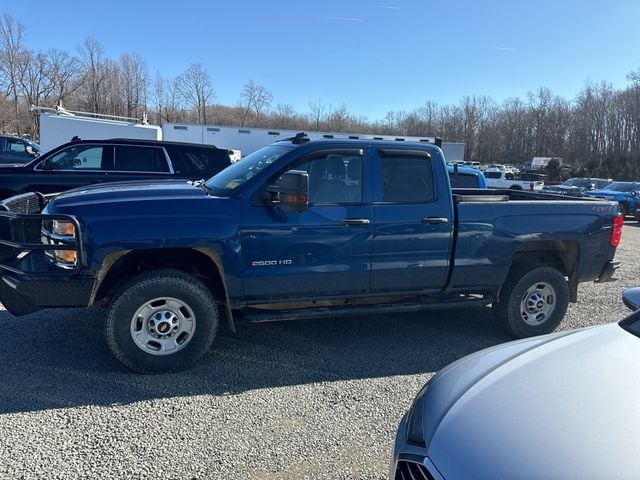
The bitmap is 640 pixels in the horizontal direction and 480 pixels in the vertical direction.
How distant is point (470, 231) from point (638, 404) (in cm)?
297

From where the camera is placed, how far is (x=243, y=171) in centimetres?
459

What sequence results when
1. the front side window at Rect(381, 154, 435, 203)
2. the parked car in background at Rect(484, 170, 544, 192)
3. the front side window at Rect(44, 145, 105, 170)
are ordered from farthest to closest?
the parked car in background at Rect(484, 170, 544, 192) < the front side window at Rect(44, 145, 105, 170) < the front side window at Rect(381, 154, 435, 203)

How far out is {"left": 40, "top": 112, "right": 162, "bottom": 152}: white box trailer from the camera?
18859mm

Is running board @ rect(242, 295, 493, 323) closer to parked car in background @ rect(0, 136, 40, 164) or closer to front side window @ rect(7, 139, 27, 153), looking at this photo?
parked car in background @ rect(0, 136, 40, 164)

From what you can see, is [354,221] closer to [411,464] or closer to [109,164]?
[411,464]

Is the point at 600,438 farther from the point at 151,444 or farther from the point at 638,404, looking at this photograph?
the point at 151,444

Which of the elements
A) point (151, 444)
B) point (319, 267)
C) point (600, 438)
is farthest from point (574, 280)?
point (151, 444)

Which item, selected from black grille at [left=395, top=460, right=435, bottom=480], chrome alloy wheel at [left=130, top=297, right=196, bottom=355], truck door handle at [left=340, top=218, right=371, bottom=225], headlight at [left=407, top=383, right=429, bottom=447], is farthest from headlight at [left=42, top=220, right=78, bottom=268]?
black grille at [left=395, top=460, right=435, bottom=480]

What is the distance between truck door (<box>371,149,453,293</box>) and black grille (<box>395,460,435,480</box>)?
2592 mm

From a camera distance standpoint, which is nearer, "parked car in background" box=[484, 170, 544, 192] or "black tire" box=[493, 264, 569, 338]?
"black tire" box=[493, 264, 569, 338]

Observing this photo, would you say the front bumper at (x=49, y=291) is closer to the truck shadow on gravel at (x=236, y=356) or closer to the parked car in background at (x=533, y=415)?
the truck shadow on gravel at (x=236, y=356)

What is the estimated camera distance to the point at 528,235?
16.4ft

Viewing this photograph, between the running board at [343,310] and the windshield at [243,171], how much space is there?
1.11m

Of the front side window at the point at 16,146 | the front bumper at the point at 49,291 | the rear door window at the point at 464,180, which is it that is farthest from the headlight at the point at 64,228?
the front side window at the point at 16,146
